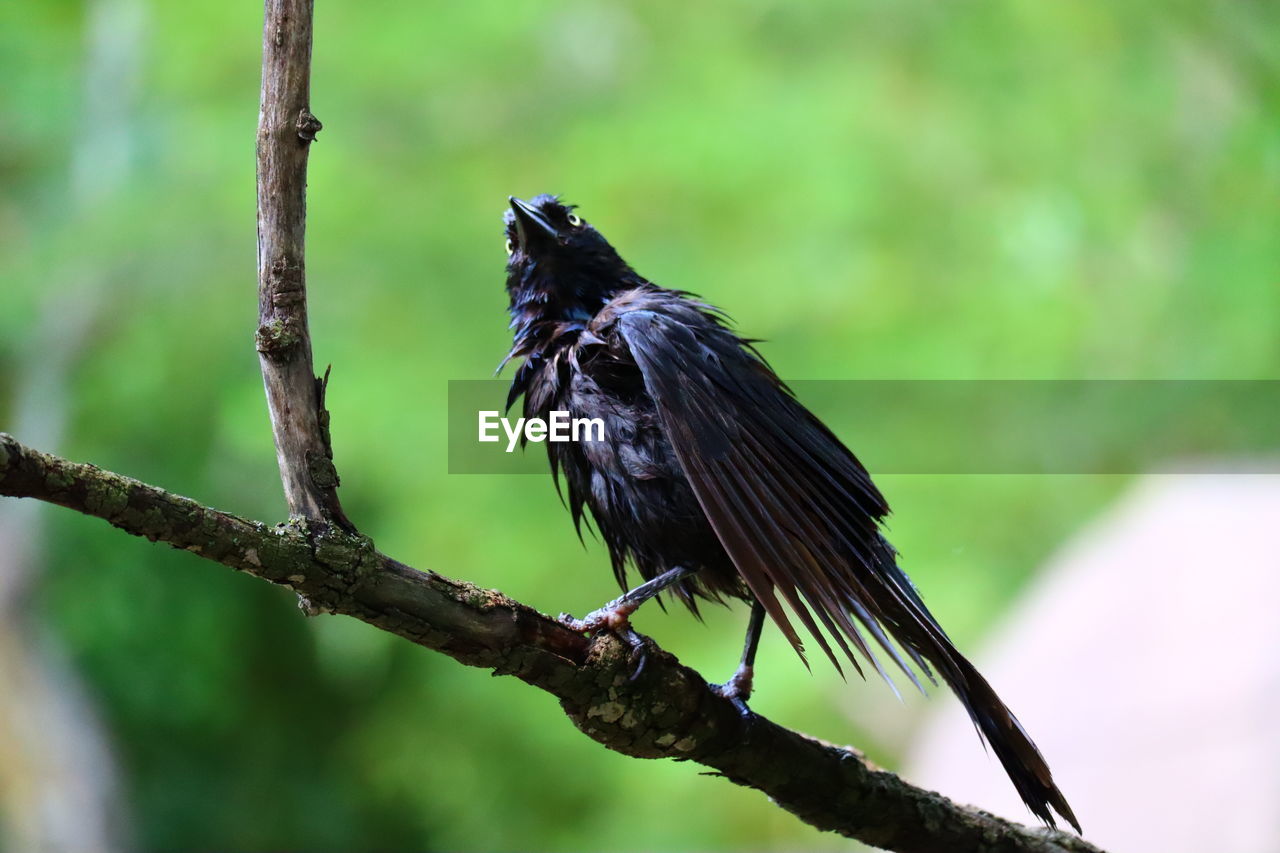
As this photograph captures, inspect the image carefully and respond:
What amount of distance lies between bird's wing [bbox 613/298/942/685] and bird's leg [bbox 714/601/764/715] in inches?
9.9

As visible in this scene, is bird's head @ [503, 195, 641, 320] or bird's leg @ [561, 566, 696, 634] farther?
bird's head @ [503, 195, 641, 320]

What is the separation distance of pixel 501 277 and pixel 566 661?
3.93 metres

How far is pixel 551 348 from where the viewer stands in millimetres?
2809

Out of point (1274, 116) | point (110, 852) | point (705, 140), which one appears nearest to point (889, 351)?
point (705, 140)

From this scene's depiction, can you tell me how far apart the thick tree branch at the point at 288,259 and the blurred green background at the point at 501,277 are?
11.5ft

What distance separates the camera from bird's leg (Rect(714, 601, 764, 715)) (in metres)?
2.53

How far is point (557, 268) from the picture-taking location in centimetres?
312

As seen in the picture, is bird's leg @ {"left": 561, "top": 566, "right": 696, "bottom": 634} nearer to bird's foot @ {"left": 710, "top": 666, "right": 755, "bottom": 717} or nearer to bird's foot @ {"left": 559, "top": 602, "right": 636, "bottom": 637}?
bird's foot @ {"left": 559, "top": 602, "right": 636, "bottom": 637}

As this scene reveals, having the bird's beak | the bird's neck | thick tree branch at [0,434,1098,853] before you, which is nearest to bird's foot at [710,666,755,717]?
thick tree branch at [0,434,1098,853]

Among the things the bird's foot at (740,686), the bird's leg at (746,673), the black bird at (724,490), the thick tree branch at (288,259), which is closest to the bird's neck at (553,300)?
the black bird at (724,490)

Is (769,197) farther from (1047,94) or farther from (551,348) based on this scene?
(551,348)

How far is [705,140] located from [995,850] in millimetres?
4226

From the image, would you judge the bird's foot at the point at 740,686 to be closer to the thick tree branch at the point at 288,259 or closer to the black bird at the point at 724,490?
the black bird at the point at 724,490

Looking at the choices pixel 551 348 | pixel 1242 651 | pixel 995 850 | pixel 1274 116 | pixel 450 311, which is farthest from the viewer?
pixel 450 311
